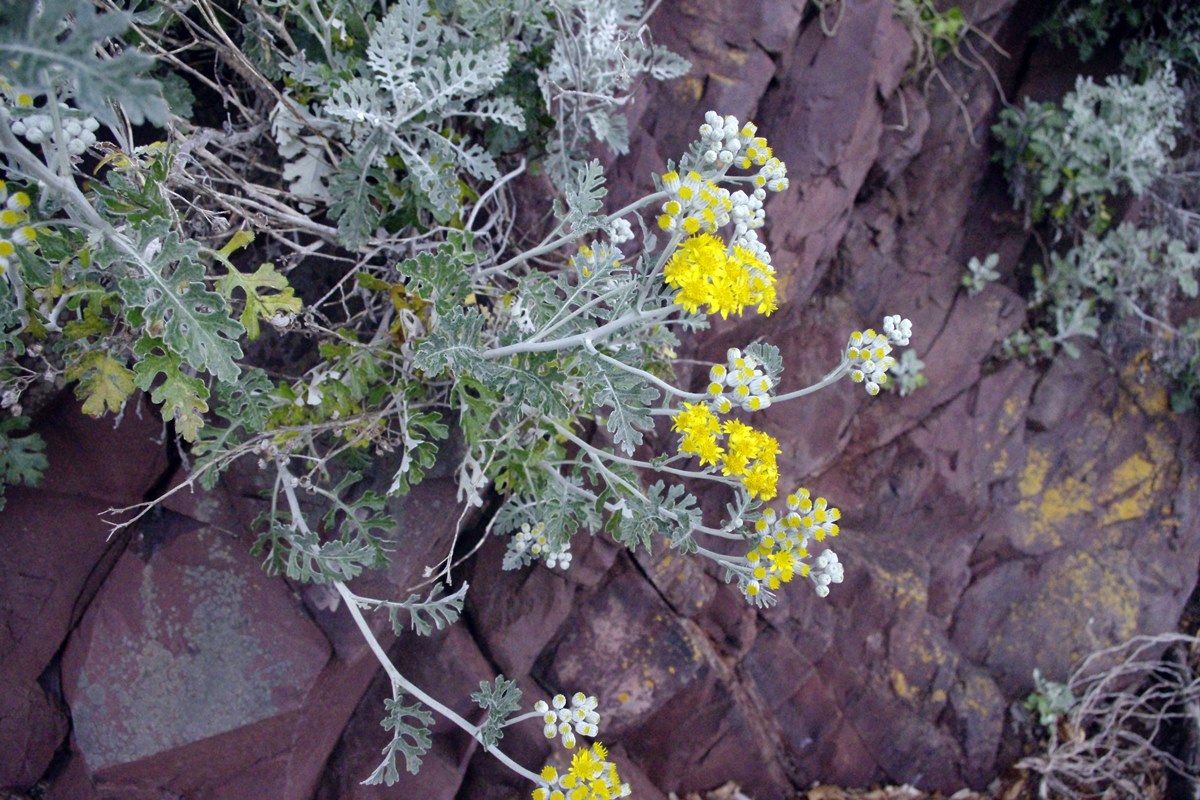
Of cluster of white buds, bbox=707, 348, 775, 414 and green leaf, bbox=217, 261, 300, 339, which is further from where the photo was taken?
green leaf, bbox=217, 261, 300, 339

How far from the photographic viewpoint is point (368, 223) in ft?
7.77

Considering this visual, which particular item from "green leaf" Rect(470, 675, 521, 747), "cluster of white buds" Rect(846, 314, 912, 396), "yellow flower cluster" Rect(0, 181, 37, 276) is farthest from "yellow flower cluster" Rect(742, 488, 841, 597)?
"yellow flower cluster" Rect(0, 181, 37, 276)

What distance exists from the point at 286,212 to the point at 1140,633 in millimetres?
4206

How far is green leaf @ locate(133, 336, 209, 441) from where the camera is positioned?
5.97 ft

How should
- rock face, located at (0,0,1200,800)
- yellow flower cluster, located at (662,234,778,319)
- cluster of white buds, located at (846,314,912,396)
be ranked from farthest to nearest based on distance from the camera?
rock face, located at (0,0,1200,800)
cluster of white buds, located at (846,314,912,396)
yellow flower cluster, located at (662,234,778,319)

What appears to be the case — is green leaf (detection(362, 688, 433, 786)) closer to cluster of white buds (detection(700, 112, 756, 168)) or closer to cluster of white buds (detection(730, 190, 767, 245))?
cluster of white buds (detection(730, 190, 767, 245))

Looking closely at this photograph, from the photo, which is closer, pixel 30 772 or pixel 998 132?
pixel 30 772

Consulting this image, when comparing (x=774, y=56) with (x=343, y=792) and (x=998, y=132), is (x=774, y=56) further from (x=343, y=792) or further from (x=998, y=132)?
(x=343, y=792)

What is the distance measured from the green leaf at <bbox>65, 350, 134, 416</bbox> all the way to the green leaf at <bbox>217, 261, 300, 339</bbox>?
0.32 meters

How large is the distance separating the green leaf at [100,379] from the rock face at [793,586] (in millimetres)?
556

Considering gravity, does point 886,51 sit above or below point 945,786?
above

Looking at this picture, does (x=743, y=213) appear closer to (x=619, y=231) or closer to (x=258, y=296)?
(x=619, y=231)

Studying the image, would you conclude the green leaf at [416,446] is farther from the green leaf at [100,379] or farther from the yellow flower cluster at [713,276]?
the yellow flower cluster at [713,276]

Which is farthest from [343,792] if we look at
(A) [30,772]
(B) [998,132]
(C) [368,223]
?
(B) [998,132]
